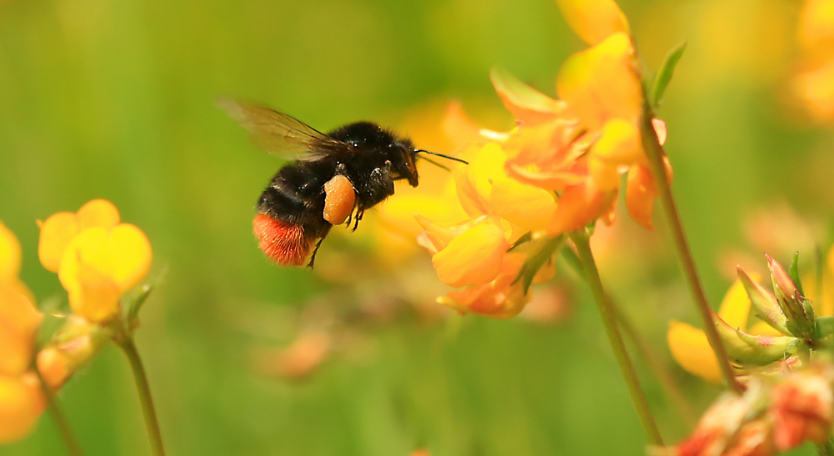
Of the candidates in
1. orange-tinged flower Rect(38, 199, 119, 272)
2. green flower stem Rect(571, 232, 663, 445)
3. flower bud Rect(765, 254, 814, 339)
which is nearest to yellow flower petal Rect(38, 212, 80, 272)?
orange-tinged flower Rect(38, 199, 119, 272)

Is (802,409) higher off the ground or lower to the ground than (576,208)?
lower

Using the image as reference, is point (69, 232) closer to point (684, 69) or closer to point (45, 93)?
point (45, 93)

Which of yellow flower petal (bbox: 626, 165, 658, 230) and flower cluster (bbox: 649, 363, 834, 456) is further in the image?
yellow flower petal (bbox: 626, 165, 658, 230)

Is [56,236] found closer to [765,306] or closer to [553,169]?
[553,169]

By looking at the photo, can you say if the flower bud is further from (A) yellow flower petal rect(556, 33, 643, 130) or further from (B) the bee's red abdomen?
(B) the bee's red abdomen

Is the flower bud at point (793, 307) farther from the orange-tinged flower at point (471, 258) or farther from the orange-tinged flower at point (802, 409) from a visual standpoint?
the orange-tinged flower at point (471, 258)

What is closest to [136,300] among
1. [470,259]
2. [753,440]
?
[470,259]
